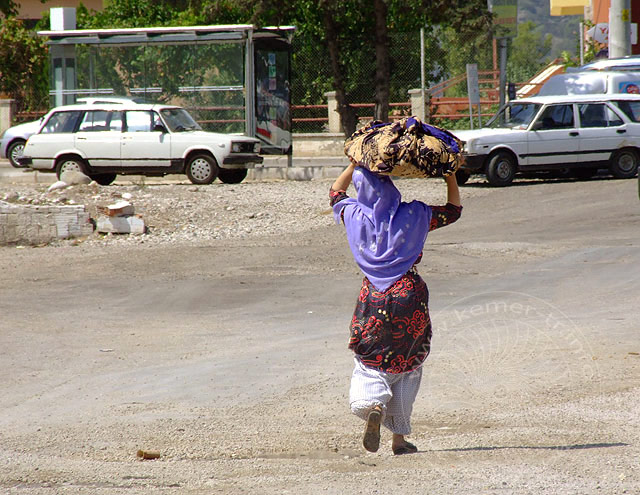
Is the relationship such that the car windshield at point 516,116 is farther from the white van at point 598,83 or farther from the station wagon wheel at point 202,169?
the station wagon wheel at point 202,169

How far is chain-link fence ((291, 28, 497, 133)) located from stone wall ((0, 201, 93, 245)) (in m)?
16.4

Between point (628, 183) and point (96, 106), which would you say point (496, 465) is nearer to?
point (628, 183)

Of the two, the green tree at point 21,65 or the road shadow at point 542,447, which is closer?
the road shadow at point 542,447

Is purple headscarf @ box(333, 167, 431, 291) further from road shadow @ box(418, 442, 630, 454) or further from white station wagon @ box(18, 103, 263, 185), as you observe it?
white station wagon @ box(18, 103, 263, 185)

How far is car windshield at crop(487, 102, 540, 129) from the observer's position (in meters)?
19.3

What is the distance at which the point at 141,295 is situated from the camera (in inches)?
386

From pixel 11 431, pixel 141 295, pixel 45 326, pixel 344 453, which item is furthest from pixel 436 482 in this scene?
pixel 141 295

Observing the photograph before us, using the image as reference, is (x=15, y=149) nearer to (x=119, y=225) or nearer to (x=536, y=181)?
(x=119, y=225)

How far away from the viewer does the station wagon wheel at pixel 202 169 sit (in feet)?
66.1

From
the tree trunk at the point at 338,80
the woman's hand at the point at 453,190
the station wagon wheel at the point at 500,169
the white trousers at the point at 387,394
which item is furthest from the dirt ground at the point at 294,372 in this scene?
the tree trunk at the point at 338,80

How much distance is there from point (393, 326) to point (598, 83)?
58.7 feet

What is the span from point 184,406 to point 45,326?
3.04 meters

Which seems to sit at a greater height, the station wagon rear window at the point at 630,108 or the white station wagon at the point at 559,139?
the station wagon rear window at the point at 630,108

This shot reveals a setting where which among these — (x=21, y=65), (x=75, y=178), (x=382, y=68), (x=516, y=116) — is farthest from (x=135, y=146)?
(x=21, y=65)
